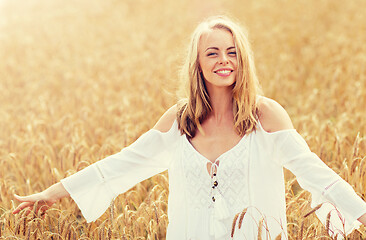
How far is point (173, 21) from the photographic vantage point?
475 inches

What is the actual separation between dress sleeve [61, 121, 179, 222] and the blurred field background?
130mm

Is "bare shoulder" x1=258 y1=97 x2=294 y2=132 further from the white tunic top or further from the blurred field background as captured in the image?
the blurred field background

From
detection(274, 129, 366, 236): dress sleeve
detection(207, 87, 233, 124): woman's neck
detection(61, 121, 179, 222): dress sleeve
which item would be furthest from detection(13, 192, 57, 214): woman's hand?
detection(274, 129, 366, 236): dress sleeve

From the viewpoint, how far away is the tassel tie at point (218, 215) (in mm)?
2186

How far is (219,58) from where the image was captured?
7.34 ft

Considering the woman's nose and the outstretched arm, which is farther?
the woman's nose

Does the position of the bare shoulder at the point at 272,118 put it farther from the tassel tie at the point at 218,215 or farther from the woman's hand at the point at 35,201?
the woman's hand at the point at 35,201

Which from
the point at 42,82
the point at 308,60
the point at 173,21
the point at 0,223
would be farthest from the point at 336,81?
the point at 173,21

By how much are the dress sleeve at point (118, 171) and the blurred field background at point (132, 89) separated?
0.43ft

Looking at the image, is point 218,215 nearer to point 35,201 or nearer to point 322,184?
point 322,184

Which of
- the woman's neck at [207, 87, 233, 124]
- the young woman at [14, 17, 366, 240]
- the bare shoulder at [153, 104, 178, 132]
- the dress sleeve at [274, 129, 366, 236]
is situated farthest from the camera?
the bare shoulder at [153, 104, 178, 132]

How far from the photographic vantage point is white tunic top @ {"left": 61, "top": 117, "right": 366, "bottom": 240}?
209cm

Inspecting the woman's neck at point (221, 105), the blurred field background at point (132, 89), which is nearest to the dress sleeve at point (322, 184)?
the blurred field background at point (132, 89)

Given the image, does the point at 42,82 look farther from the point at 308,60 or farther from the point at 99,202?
the point at 99,202
